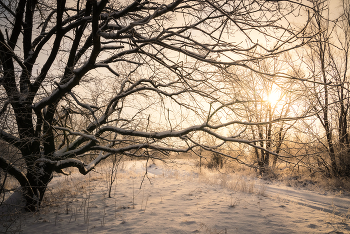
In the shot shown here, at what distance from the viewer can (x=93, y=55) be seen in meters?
2.72

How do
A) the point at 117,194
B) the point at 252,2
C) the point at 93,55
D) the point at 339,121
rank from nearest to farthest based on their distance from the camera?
the point at 252,2, the point at 93,55, the point at 117,194, the point at 339,121

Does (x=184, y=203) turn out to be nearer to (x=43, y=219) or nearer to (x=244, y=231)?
(x=244, y=231)

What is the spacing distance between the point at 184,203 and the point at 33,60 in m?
5.42

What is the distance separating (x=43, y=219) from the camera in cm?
380

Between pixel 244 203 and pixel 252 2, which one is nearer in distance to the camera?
pixel 252 2

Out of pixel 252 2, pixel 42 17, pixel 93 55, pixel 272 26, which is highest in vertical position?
pixel 42 17

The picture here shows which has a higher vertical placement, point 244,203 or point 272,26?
point 272,26

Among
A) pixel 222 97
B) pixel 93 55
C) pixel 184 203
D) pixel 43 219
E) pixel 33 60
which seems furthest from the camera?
pixel 184 203

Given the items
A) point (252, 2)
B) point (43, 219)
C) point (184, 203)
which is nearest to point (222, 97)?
point (252, 2)

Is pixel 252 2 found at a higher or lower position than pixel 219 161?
higher

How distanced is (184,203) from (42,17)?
6.78 m

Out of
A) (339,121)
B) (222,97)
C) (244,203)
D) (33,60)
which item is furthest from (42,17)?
(339,121)

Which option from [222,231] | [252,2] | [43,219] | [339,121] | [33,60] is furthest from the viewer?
[339,121]

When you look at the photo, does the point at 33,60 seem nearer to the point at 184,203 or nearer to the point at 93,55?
the point at 93,55
